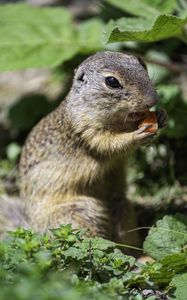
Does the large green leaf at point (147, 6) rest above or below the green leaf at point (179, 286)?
above

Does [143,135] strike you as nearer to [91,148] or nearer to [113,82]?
[113,82]

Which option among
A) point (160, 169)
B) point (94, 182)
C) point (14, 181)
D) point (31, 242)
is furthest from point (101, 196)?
point (31, 242)

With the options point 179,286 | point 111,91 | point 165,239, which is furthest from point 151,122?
point 179,286

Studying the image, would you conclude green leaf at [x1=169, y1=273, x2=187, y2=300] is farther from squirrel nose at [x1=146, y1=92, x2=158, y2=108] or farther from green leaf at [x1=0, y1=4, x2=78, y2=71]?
green leaf at [x1=0, y1=4, x2=78, y2=71]

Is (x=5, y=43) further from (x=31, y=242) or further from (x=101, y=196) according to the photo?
(x=31, y=242)

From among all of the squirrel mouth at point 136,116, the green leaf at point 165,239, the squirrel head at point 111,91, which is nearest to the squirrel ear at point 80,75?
the squirrel head at point 111,91

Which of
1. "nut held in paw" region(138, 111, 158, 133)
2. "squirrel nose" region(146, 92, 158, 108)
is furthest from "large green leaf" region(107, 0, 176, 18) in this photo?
"squirrel nose" region(146, 92, 158, 108)

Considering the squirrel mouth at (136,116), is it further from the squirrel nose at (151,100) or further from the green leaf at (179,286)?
the green leaf at (179,286)
